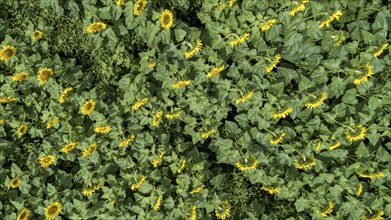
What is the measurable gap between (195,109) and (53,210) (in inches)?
62.1

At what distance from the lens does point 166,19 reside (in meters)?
3.05

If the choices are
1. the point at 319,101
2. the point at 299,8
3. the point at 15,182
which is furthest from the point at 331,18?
the point at 15,182

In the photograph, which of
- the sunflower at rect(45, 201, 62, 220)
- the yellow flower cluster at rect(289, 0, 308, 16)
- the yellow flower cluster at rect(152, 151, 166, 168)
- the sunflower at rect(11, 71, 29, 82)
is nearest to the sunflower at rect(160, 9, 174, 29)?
the yellow flower cluster at rect(289, 0, 308, 16)

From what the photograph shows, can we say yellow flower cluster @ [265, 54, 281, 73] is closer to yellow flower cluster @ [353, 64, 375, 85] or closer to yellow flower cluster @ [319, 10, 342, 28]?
yellow flower cluster @ [319, 10, 342, 28]

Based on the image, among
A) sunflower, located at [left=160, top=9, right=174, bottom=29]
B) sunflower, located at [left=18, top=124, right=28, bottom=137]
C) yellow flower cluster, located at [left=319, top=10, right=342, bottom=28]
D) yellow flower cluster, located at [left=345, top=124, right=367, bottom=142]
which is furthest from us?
sunflower, located at [left=18, top=124, right=28, bottom=137]

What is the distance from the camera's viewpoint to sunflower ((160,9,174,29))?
304 centimetres

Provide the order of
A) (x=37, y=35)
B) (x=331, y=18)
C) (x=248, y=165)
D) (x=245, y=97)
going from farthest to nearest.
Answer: (x=37, y=35), (x=248, y=165), (x=245, y=97), (x=331, y=18)

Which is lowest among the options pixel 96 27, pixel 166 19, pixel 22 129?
pixel 22 129

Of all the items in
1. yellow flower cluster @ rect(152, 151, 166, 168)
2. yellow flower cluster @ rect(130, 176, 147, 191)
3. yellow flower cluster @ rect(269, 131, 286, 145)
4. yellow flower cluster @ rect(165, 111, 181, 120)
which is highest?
yellow flower cluster @ rect(165, 111, 181, 120)

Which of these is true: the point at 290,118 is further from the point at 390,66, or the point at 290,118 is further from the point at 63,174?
the point at 63,174

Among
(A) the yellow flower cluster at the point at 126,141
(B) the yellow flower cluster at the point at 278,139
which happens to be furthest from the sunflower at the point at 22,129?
(B) the yellow flower cluster at the point at 278,139

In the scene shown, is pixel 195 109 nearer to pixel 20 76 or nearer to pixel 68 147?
pixel 68 147

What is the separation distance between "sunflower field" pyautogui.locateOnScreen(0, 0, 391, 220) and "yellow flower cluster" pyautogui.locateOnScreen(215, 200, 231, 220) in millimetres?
13

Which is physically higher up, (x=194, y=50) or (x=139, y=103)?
(x=194, y=50)
